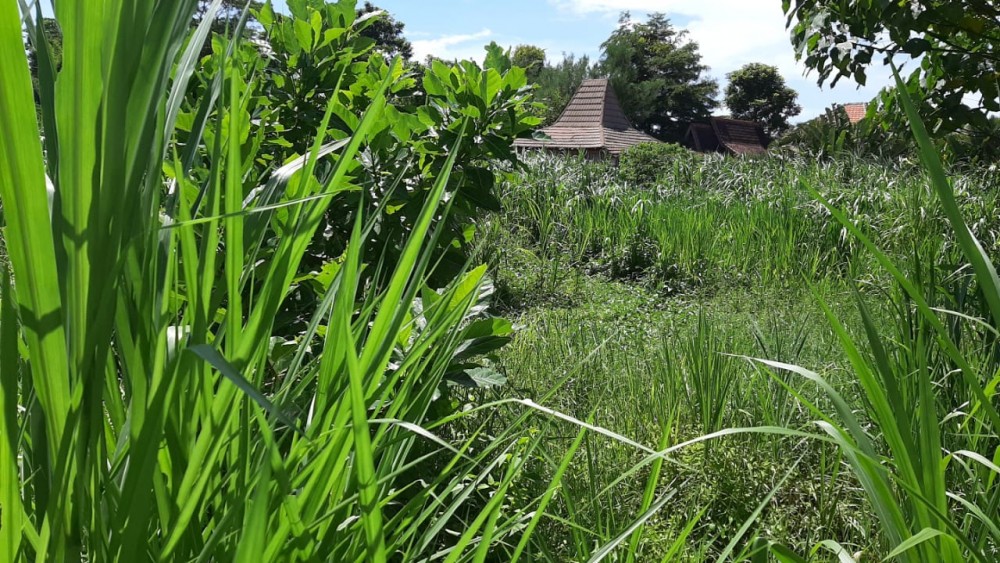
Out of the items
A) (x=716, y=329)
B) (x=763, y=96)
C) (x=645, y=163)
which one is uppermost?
(x=763, y=96)

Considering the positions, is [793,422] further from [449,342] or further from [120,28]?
[120,28]

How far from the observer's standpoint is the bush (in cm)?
1473

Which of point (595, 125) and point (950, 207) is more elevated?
point (595, 125)

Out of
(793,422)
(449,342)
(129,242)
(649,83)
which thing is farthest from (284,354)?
(649,83)

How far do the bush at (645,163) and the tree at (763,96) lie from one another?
40071 millimetres

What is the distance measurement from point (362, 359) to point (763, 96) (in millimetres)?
59650

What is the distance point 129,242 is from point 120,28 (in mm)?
123

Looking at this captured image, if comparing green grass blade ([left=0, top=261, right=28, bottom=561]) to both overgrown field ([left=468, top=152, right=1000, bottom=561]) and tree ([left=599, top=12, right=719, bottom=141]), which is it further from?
tree ([left=599, top=12, right=719, bottom=141])

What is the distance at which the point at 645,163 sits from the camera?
53.5 feet

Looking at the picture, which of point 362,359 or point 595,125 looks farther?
point 595,125

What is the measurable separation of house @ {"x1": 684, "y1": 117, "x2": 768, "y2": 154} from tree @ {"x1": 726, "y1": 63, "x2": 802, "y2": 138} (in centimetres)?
735

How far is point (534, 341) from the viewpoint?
143 inches

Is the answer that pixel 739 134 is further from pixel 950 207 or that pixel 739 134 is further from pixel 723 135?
pixel 950 207

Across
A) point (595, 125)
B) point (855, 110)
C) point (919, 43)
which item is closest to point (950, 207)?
point (919, 43)
